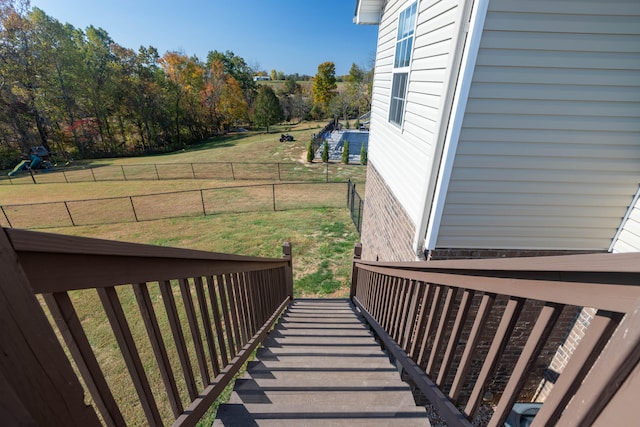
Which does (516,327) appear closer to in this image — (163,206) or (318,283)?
(318,283)

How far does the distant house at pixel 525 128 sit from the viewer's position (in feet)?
7.02

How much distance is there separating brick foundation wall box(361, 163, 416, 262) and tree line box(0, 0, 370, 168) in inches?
1360

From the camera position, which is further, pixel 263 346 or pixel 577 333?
pixel 577 333

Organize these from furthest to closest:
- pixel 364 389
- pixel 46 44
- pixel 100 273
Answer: pixel 46 44 → pixel 364 389 → pixel 100 273

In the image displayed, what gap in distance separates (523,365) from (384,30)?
18.7ft

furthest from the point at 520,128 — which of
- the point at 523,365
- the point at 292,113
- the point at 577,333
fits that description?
the point at 292,113

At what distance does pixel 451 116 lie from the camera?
2.46 metres

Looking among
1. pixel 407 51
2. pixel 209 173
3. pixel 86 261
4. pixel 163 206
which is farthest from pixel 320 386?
pixel 209 173

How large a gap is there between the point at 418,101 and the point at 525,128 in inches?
46.3

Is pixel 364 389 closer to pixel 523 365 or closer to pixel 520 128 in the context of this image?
pixel 523 365

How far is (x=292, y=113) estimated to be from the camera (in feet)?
179

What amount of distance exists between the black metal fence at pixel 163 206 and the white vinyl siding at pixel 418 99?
7.79 m

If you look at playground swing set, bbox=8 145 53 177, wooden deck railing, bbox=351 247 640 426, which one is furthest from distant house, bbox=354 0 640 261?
playground swing set, bbox=8 145 53 177

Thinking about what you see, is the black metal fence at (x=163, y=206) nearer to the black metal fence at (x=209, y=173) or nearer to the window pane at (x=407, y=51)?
the black metal fence at (x=209, y=173)
